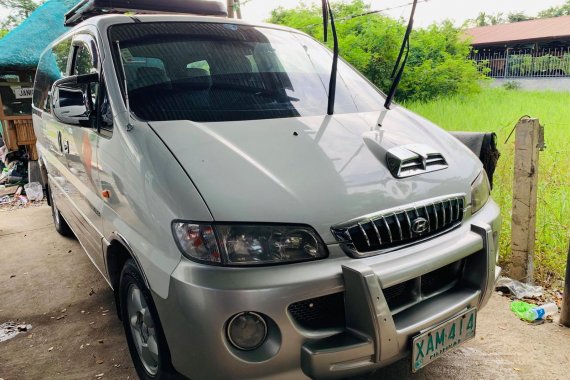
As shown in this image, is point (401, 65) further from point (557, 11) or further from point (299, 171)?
point (557, 11)

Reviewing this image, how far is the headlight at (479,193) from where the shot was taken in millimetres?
2245

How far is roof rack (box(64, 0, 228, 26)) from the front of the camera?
11.9 ft

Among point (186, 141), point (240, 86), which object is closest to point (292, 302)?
point (186, 141)

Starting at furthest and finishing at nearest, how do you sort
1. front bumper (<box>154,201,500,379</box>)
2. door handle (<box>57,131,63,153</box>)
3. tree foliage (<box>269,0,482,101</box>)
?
tree foliage (<box>269,0,482,101</box>), door handle (<box>57,131,63,153</box>), front bumper (<box>154,201,500,379</box>)

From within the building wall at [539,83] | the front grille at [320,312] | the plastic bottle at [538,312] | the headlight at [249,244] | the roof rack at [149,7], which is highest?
the roof rack at [149,7]

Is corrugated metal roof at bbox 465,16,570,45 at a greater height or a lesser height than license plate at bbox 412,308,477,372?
greater

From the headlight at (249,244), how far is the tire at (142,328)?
42cm

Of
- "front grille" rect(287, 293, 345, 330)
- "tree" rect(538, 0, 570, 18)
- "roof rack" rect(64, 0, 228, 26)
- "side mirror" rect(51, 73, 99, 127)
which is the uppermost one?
"tree" rect(538, 0, 570, 18)

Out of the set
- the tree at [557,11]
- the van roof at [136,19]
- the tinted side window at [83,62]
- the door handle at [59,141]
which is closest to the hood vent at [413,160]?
the van roof at [136,19]

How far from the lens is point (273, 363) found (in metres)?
1.62

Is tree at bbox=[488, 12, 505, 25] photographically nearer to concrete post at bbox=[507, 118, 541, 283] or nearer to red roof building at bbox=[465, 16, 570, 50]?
red roof building at bbox=[465, 16, 570, 50]

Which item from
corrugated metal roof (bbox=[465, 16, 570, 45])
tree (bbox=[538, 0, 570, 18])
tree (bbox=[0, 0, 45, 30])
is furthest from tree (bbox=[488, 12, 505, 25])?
tree (bbox=[0, 0, 45, 30])

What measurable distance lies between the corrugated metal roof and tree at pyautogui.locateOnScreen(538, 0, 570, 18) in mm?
12472

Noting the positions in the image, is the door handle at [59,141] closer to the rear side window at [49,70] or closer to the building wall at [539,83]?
the rear side window at [49,70]
